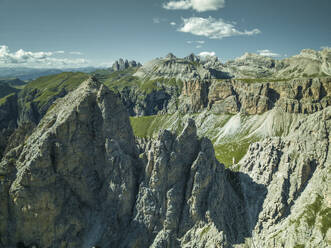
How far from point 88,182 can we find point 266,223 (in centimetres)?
5227

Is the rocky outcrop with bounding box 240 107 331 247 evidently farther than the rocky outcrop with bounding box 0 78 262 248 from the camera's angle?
Yes

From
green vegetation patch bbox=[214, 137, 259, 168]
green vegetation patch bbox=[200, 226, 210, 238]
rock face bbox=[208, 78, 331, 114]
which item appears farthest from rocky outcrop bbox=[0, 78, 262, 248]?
rock face bbox=[208, 78, 331, 114]

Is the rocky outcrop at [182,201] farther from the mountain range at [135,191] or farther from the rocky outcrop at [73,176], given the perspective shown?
the rocky outcrop at [73,176]

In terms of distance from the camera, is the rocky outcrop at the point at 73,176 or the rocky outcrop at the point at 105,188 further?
the rocky outcrop at the point at 105,188

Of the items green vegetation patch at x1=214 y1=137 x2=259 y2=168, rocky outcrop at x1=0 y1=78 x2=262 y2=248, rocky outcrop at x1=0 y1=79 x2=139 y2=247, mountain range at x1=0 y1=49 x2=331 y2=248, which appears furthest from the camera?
green vegetation patch at x1=214 y1=137 x2=259 y2=168

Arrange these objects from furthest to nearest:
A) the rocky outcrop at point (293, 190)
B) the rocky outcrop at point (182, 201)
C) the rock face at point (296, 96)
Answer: the rock face at point (296, 96) → the rocky outcrop at point (293, 190) → the rocky outcrop at point (182, 201)

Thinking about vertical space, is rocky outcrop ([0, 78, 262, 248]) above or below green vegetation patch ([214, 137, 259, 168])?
above

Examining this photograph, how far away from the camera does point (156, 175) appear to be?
→ 53.5 meters

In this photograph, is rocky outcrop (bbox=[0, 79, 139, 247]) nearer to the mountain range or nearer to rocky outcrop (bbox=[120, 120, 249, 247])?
the mountain range

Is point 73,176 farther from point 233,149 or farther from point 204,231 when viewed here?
point 233,149

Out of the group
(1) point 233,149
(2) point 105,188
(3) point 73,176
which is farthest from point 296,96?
(3) point 73,176

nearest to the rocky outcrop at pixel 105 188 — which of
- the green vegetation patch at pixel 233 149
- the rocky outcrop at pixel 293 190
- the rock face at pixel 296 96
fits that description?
the rocky outcrop at pixel 293 190

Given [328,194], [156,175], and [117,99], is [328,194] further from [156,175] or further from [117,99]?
[117,99]

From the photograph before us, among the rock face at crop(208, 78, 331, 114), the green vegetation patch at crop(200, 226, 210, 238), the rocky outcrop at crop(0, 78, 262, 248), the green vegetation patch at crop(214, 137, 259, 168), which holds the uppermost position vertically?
the rock face at crop(208, 78, 331, 114)
